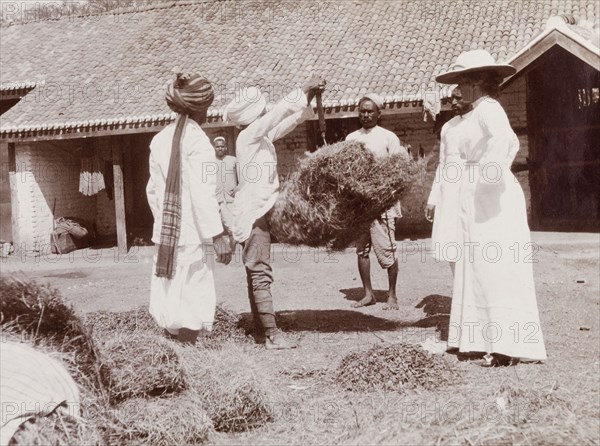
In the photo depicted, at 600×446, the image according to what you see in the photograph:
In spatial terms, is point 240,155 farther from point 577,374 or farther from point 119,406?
point 577,374

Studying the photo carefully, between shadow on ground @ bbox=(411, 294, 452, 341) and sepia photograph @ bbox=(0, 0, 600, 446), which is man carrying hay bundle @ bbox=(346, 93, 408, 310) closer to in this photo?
sepia photograph @ bbox=(0, 0, 600, 446)

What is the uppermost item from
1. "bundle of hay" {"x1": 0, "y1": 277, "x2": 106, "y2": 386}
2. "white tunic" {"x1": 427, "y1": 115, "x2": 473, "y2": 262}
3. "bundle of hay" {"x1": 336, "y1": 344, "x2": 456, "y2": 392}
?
"white tunic" {"x1": 427, "y1": 115, "x2": 473, "y2": 262}

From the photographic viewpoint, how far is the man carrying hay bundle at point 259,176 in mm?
5551

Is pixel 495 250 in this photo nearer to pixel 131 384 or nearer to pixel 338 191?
pixel 338 191

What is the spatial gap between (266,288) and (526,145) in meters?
9.74

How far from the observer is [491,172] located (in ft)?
16.7

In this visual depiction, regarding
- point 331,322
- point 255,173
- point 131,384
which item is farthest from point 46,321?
point 331,322

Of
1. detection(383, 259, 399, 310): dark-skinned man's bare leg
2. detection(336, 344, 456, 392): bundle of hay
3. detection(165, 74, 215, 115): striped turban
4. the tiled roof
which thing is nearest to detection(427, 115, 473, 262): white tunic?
detection(336, 344, 456, 392): bundle of hay

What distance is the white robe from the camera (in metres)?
4.89

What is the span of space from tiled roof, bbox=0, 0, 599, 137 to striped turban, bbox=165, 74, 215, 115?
833 cm

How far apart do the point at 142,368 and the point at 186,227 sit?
1189 millimetres

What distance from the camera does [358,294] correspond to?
827 cm

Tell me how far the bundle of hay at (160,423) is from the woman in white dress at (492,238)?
226cm

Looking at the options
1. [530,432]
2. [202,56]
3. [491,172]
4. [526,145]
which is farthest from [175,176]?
[202,56]
